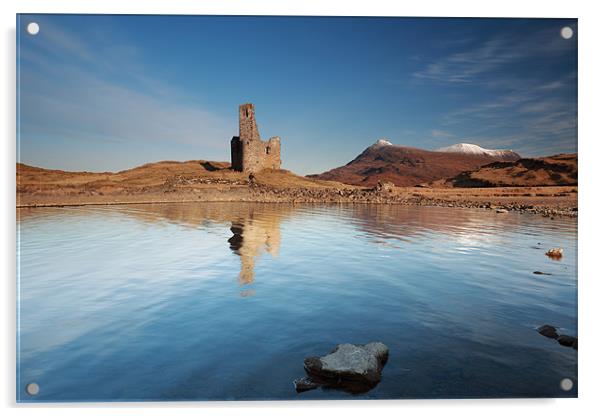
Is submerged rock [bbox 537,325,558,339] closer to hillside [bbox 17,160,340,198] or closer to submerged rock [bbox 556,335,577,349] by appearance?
submerged rock [bbox 556,335,577,349]

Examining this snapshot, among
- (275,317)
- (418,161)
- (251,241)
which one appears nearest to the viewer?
(275,317)

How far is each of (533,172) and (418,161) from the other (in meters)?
2.74

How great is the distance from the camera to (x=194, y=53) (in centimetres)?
674

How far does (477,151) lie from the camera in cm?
789

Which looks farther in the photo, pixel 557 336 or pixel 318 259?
pixel 318 259

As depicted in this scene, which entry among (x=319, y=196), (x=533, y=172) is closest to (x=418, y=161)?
(x=533, y=172)

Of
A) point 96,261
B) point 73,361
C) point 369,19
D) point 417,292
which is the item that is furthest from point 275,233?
point 73,361

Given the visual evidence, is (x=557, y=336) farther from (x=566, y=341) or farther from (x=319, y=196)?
(x=319, y=196)

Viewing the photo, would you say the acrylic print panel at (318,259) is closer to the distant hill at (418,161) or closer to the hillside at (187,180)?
the distant hill at (418,161)

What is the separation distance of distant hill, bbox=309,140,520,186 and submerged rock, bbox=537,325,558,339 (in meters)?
4.10

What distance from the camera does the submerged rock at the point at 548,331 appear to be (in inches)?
167

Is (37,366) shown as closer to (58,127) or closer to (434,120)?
(58,127)

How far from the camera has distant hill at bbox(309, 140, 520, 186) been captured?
801cm

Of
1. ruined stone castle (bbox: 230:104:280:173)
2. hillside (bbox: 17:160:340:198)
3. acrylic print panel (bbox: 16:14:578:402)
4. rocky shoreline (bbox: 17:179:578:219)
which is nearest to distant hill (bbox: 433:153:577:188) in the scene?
acrylic print panel (bbox: 16:14:578:402)
